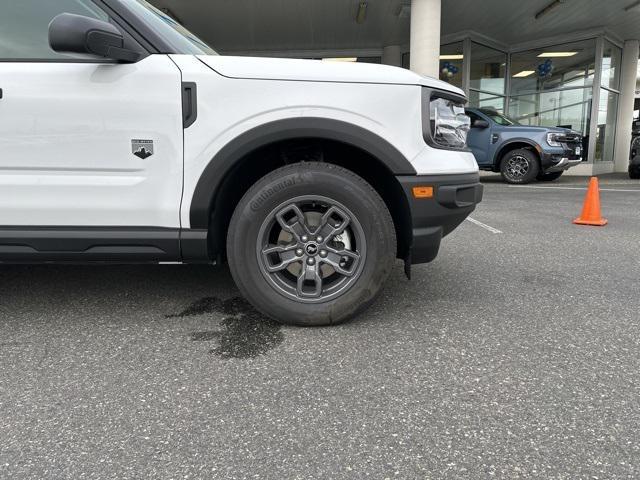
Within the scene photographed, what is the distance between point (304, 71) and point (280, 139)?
35cm

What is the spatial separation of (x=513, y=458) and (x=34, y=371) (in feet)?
6.35

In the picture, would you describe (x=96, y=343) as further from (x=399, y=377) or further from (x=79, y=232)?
(x=399, y=377)

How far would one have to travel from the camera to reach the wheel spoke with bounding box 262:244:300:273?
8.30 ft

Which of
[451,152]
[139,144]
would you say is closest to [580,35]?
[451,152]

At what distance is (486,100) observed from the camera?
54.0 ft

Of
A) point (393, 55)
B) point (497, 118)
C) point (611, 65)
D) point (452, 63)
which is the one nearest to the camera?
point (497, 118)

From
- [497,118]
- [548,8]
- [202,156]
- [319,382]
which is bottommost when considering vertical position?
[319,382]

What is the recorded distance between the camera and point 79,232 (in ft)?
7.95

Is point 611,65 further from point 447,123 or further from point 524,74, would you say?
point 447,123

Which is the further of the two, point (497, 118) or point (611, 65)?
point (611, 65)

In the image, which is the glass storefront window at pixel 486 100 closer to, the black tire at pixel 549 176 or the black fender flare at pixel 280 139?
the black tire at pixel 549 176

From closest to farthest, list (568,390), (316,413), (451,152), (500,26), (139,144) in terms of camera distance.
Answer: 1. (316,413)
2. (568,390)
3. (139,144)
4. (451,152)
5. (500,26)

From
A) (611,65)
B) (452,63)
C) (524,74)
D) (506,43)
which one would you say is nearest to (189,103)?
(452,63)

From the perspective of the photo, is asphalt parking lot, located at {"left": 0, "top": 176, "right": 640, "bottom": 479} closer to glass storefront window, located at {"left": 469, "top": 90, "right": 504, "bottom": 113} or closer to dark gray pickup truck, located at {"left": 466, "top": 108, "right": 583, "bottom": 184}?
dark gray pickup truck, located at {"left": 466, "top": 108, "right": 583, "bottom": 184}
